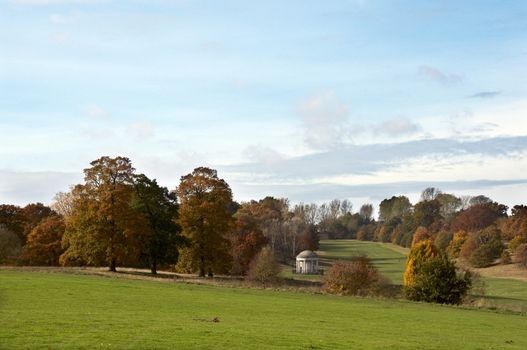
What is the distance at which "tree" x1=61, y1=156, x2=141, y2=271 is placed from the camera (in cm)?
6844

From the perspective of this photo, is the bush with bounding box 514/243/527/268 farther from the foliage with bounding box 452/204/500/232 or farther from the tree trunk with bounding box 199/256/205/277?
the tree trunk with bounding box 199/256/205/277

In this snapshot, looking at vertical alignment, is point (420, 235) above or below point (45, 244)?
above

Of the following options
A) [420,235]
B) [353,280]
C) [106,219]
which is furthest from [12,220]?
[420,235]

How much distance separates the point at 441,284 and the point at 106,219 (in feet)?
119

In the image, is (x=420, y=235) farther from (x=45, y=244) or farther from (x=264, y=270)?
(x=45, y=244)

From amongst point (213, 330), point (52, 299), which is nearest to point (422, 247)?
point (52, 299)

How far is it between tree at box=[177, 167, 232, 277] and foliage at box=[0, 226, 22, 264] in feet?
85.1

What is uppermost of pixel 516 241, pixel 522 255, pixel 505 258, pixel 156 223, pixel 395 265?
pixel 156 223

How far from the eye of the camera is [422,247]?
83875 millimetres

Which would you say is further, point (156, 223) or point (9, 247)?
point (9, 247)

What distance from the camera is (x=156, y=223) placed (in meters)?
75.1

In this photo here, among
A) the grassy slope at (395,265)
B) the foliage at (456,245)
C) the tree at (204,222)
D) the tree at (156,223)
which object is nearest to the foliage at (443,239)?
the foliage at (456,245)

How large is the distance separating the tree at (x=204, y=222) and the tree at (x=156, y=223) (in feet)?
5.43

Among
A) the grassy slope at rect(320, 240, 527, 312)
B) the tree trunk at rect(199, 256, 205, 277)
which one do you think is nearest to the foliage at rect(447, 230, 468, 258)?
the grassy slope at rect(320, 240, 527, 312)
